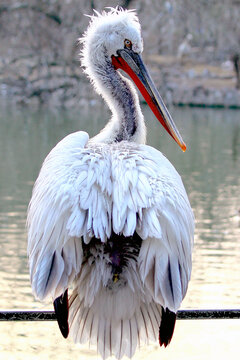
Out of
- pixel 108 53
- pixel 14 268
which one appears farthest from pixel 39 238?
pixel 14 268

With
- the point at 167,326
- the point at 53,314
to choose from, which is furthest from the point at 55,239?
the point at 167,326

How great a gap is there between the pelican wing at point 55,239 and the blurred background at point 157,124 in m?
1.99

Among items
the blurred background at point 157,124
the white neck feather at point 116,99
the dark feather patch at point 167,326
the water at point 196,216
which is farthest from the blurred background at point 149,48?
the dark feather patch at point 167,326

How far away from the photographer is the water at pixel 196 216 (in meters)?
4.18

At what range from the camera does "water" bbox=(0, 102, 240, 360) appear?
13.7ft

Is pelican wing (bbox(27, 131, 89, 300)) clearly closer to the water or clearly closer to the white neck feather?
the white neck feather

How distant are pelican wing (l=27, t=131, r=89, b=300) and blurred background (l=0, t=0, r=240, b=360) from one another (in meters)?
1.99

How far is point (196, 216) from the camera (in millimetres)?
7801

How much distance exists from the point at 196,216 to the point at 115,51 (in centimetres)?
484

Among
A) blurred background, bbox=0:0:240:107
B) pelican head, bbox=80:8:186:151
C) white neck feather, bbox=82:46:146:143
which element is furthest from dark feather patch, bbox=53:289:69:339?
blurred background, bbox=0:0:240:107

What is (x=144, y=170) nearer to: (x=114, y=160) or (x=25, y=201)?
(x=114, y=160)

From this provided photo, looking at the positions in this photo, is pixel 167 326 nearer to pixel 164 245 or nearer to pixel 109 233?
pixel 164 245

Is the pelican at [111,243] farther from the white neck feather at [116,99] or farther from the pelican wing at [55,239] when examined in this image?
the white neck feather at [116,99]

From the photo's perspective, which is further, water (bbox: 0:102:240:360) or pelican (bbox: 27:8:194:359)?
water (bbox: 0:102:240:360)
